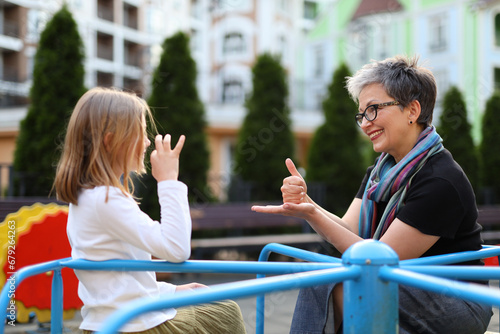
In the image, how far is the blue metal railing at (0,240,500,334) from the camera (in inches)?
39.2

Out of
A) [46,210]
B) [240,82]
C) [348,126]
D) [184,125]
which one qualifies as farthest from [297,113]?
[46,210]

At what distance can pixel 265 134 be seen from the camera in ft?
31.3

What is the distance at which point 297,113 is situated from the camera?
16594mm

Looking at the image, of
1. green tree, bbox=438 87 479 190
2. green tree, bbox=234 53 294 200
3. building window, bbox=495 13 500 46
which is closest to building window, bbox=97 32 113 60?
building window, bbox=495 13 500 46

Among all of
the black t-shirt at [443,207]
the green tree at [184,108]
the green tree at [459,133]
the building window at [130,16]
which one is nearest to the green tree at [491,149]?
the green tree at [459,133]

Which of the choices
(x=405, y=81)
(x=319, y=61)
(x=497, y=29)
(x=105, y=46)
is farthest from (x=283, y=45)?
(x=405, y=81)

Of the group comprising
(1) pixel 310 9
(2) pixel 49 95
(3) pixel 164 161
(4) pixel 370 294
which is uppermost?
(1) pixel 310 9

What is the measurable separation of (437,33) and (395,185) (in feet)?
67.0

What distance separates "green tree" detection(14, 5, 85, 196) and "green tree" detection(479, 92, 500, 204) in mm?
8595

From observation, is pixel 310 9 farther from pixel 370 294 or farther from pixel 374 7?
pixel 370 294

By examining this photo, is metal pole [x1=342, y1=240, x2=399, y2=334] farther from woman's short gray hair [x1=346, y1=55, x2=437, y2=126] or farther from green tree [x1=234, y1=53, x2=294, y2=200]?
green tree [x1=234, y1=53, x2=294, y2=200]

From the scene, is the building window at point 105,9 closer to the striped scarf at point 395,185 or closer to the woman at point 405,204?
the woman at point 405,204

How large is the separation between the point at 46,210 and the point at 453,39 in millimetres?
18865

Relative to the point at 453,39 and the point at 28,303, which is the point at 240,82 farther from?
the point at 28,303
